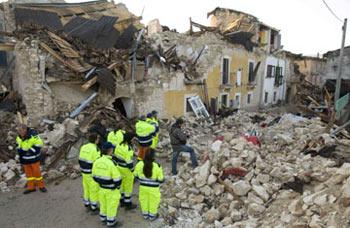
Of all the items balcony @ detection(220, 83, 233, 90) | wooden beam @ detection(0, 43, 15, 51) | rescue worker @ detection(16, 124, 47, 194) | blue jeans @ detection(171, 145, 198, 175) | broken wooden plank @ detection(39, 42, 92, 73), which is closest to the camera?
rescue worker @ detection(16, 124, 47, 194)

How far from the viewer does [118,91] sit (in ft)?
43.6

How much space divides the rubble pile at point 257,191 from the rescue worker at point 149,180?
57 centimetres

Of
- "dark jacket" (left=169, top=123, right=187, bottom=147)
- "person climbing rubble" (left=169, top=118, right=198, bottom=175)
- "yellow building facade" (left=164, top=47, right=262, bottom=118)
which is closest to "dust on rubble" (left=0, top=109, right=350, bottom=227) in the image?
"person climbing rubble" (left=169, top=118, right=198, bottom=175)

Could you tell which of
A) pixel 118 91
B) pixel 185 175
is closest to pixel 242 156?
pixel 185 175

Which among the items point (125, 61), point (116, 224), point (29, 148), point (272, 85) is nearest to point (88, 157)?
point (116, 224)

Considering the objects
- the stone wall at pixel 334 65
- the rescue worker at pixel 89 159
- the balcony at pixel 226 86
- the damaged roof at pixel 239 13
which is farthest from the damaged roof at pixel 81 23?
the stone wall at pixel 334 65

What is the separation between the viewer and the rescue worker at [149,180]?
542 cm

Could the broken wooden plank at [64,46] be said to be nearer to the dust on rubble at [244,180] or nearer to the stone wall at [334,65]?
the dust on rubble at [244,180]

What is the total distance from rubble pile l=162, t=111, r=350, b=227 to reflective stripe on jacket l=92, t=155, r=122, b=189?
1.61 metres

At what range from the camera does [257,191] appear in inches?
247

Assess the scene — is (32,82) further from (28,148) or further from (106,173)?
(106,173)

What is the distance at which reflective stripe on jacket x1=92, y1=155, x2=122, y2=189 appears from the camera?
525 cm

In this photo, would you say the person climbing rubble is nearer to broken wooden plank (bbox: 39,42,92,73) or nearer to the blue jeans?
the blue jeans

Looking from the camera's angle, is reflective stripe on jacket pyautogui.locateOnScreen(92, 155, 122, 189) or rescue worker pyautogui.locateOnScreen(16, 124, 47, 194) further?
rescue worker pyautogui.locateOnScreen(16, 124, 47, 194)
